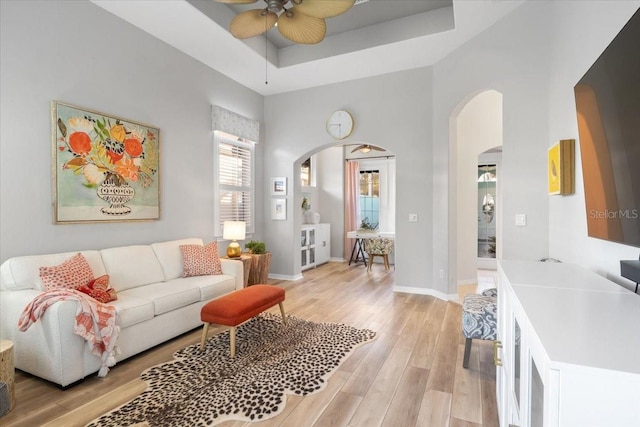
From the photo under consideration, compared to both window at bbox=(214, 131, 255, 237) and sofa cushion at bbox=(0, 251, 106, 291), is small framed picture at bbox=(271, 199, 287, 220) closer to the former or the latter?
window at bbox=(214, 131, 255, 237)

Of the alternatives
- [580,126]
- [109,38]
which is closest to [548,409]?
[580,126]

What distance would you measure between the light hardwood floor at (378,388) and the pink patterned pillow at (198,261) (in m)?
0.74

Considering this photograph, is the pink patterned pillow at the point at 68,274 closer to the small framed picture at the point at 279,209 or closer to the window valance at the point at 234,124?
the window valance at the point at 234,124

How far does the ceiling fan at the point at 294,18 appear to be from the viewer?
2.29 meters

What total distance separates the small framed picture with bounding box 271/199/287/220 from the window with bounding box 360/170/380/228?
2.75 m

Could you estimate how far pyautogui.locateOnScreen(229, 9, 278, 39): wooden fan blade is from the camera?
251 centimetres

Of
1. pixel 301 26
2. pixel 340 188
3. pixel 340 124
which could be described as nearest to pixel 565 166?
pixel 301 26

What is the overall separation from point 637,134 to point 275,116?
17.2ft

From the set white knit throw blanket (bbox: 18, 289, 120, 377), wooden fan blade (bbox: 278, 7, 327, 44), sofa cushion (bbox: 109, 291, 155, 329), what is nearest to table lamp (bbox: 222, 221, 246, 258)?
sofa cushion (bbox: 109, 291, 155, 329)

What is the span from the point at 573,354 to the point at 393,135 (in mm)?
4457

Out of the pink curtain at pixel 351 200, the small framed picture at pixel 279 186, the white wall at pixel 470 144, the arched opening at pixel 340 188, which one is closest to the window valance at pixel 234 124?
the small framed picture at pixel 279 186

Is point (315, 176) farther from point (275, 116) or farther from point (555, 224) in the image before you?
point (555, 224)

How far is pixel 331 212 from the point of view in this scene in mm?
7840

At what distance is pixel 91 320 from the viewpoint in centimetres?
227
